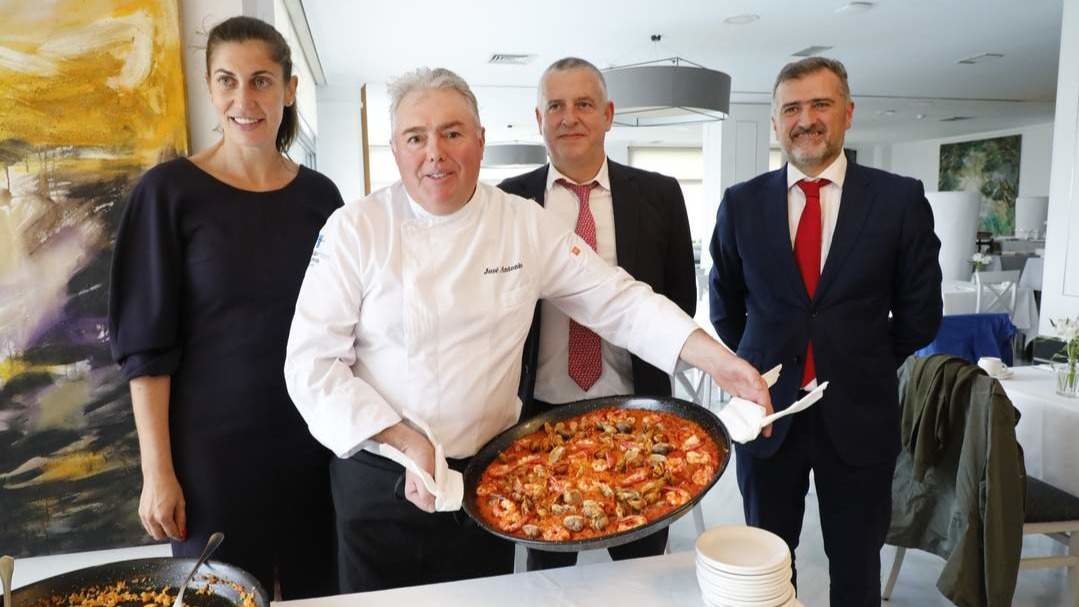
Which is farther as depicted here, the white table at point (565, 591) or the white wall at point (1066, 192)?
the white wall at point (1066, 192)

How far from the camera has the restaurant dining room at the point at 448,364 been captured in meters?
1.33

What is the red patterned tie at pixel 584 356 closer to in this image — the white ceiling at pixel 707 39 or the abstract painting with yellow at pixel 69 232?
the abstract painting with yellow at pixel 69 232

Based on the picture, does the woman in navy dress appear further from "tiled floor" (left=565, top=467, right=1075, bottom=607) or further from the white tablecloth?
the white tablecloth

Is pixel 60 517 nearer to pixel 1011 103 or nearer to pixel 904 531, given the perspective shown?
pixel 904 531

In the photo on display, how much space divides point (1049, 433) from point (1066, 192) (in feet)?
8.42

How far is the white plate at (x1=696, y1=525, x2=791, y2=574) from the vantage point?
3.67 feet

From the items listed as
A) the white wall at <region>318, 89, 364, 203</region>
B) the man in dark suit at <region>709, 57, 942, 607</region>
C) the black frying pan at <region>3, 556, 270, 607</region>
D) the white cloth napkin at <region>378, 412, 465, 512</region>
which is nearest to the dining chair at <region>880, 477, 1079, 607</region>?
the man in dark suit at <region>709, 57, 942, 607</region>

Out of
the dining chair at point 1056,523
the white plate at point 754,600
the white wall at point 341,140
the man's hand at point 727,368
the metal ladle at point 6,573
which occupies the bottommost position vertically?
the dining chair at point 1056,523

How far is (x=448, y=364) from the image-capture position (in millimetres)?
1434

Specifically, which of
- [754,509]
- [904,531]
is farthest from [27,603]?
[904,531]

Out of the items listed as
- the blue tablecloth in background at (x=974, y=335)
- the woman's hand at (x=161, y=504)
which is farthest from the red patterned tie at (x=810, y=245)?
the blue tablecloth in background at (x=974, y=335)

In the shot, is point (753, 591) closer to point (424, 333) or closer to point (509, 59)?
point (424, 333)

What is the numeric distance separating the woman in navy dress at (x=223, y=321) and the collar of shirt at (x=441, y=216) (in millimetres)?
306

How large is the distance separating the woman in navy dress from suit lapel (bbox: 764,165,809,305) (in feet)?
3.94
